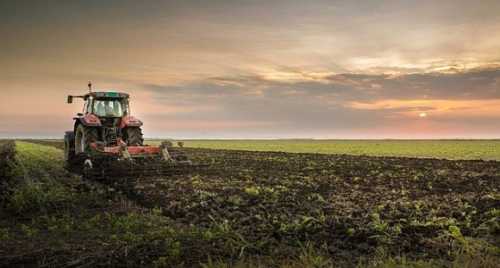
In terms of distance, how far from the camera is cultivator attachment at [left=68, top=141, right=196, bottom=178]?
16344mm

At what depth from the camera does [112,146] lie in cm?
Result: 1983

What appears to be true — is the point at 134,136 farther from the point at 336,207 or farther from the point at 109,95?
the point at 336,207

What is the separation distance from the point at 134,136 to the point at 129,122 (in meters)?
0.61

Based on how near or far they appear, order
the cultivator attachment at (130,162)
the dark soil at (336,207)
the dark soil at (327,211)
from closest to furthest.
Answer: the dark soil at (327,211), the dark soil at (336,207), the cultivator attachment at (130,162)

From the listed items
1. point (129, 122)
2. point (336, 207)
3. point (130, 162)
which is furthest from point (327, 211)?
point (129, 122)

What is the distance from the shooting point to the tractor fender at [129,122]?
19344mm

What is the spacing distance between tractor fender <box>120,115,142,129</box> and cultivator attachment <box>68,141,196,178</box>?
126 cm

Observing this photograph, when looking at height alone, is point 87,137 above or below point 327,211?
above

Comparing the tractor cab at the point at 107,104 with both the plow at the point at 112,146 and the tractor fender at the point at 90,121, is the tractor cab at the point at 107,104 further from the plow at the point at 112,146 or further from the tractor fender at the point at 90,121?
the tractor fender at the point at 90,121

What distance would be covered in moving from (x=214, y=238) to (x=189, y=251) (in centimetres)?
83

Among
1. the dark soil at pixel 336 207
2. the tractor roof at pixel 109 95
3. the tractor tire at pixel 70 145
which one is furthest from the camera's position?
the tractor tire at pixel 70 145

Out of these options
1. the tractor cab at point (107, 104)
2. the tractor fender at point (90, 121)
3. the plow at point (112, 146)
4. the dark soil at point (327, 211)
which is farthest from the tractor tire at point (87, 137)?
the dark soil at point (327, 211)

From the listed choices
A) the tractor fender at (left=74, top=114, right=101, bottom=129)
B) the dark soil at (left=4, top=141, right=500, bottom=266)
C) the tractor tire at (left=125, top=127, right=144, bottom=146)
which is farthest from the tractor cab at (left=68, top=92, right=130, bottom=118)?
the dark soil at (left=4, top=141, right=500, bottom=266)

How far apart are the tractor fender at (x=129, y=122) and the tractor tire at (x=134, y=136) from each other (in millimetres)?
257
